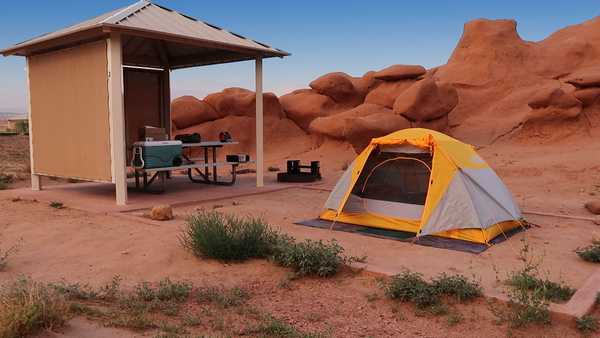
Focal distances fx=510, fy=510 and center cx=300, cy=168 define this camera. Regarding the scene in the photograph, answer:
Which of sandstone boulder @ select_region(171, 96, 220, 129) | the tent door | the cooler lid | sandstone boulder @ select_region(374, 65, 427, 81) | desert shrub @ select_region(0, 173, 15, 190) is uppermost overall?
sandstone boulder @ select_region(374, 65, 427, 81)

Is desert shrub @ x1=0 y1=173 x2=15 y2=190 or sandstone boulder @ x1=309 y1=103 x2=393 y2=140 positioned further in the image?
sandstone boulder @ x1=309 y1=103 x2=393 y2=140

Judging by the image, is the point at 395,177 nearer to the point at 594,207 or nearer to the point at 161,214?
the point at 161,214

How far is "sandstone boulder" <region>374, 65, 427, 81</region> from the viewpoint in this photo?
78.2 ft

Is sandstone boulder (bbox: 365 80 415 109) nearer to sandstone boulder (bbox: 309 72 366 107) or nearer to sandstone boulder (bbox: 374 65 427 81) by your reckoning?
sandstone boulder (bbox: 374 65 427 81)

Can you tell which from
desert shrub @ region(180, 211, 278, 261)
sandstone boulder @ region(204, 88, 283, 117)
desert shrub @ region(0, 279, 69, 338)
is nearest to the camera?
desert shrub @ region(0, 279, 69, 338)

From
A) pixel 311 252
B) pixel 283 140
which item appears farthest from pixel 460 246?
pixel 283 140

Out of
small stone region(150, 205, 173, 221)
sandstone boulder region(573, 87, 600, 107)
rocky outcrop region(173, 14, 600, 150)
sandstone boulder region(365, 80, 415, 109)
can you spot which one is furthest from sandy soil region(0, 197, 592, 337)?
sandstone boulder region(365, 80, 415, 109)

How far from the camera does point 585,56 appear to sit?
2655 cm

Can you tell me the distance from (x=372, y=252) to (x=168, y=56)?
1010cm

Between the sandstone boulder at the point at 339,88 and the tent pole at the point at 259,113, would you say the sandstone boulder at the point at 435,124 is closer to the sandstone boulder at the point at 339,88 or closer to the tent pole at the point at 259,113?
the sandstone boulder at the point at 339,88

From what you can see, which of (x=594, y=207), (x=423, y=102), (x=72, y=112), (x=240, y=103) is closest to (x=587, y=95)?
(x=423, y=102)

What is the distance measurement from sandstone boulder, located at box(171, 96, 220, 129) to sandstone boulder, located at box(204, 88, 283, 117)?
42 centimetres

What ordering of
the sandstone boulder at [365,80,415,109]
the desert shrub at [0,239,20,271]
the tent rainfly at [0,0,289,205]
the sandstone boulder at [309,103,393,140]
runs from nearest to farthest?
the desert shrub at [0,239,20,271]
the tent rainfly at [0,0,289,205]
the sandstone boulder at [309,103,393,140]
the sandstone boulder at [365,80,415,109]

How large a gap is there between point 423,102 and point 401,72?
4.71m
